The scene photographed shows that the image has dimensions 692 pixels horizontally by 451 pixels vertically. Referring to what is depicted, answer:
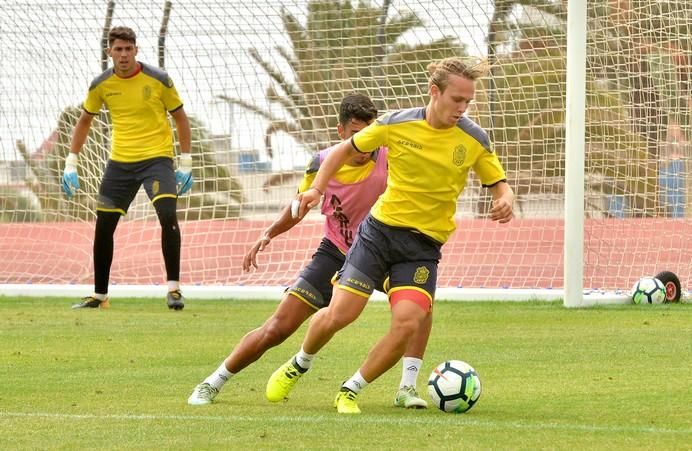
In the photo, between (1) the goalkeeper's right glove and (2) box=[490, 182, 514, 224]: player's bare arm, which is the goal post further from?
(2) box=[490, 182, 514, 224]: player's bare arm

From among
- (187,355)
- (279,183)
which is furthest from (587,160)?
(187,355)

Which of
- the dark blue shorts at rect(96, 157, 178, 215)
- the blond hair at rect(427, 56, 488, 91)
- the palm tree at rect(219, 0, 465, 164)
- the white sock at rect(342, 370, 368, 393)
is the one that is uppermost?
the palm tree at rect(219, 0, 465, 164)

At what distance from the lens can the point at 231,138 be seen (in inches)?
634

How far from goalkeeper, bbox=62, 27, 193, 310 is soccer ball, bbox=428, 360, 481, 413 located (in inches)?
241

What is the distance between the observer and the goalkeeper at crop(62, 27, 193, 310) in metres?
12.5

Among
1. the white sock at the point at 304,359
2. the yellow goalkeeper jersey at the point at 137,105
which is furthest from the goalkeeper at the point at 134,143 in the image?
the white sock at the point at 304,359

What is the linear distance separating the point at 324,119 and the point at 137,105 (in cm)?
338

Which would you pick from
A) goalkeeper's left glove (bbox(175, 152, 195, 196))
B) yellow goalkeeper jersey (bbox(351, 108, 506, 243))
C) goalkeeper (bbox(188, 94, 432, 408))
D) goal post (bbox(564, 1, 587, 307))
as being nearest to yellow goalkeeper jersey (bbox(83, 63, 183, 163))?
goalkeeper's left glove (bbox(175, 152, 195, 196))

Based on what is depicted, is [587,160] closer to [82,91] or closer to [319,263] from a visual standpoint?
[82,91]

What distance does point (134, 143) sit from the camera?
1252cm

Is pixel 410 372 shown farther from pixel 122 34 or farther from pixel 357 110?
pixel 122 34

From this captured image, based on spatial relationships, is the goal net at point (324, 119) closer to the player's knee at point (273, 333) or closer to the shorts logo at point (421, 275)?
the player's knee at point (273, 333)

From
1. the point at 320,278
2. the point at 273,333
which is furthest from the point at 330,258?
the point at 273,333

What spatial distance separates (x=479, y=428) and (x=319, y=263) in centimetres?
174
